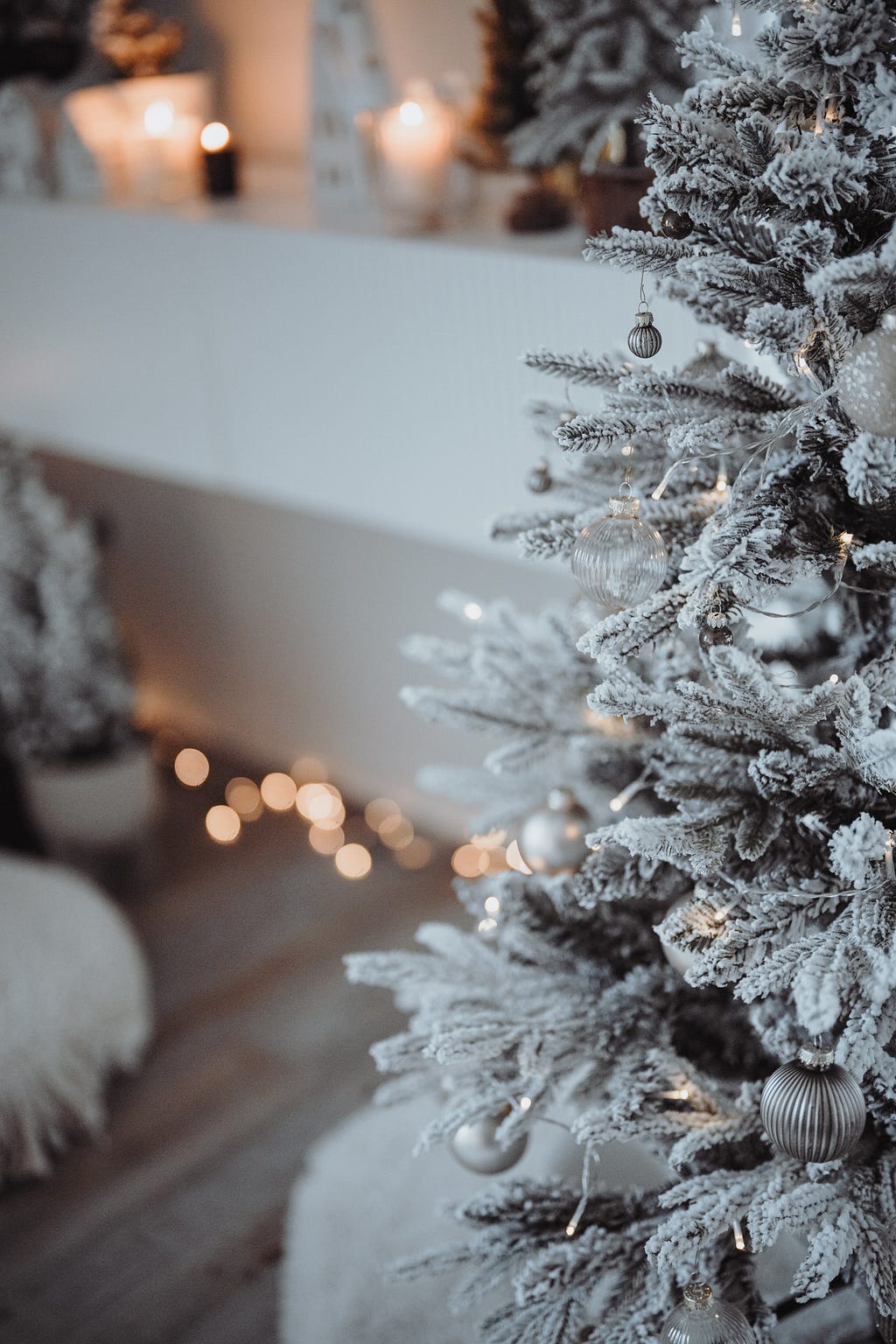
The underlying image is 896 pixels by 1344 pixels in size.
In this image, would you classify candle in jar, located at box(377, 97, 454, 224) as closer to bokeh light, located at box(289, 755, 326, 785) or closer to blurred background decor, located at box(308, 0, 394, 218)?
blurred background decor, located at box(308, 0, 394, 218)

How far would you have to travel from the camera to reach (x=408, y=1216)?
146 centimetres

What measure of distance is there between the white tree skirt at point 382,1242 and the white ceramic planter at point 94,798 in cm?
82

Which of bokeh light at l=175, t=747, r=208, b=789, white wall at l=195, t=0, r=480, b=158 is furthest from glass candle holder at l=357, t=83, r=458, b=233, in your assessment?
bokeh light at l=175, t=747, r=208, b=789

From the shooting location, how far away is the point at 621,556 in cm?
66

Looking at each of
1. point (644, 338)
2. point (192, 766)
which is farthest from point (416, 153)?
point (192, 766)

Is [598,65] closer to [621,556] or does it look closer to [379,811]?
[621,556]

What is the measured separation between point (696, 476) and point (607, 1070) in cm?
39

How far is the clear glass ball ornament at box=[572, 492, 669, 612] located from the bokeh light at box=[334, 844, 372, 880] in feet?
5.34

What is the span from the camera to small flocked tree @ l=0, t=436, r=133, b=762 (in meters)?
2.14

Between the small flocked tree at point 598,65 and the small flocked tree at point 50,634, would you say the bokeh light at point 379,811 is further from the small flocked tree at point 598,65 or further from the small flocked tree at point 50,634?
the small flocked tree at point 598,65

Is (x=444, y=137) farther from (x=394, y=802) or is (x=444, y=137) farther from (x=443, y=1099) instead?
(x=394, y=802)

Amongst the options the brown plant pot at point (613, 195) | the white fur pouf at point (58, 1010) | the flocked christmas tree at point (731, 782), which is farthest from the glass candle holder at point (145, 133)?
the flocked christmas tree at point (731, 782)

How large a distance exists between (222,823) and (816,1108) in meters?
1.92

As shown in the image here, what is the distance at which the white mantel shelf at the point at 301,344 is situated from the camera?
1.35 m
